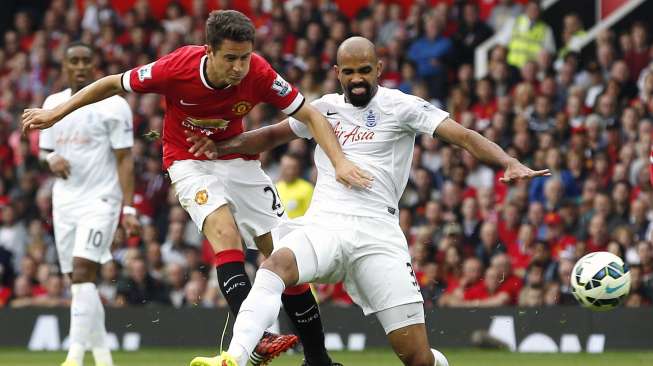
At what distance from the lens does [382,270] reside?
827cm

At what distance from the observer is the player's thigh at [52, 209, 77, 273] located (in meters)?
11.1

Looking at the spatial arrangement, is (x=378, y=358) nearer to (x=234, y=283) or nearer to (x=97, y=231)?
(x=97, y=231)

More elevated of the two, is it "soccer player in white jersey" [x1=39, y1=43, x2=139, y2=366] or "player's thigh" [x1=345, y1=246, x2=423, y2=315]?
"soccer player in white jersey" [x1=39, y1=43, x2=139, y2=366]

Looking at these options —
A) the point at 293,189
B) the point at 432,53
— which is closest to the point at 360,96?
the point at 293,189

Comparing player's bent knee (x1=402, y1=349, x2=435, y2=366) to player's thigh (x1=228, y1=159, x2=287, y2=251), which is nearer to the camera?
player's bent knee (x1=402, y1=349, x2=435, y2=366)

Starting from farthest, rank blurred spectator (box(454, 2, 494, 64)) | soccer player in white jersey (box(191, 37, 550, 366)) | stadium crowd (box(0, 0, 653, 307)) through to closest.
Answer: blurred spectator (box(454, 2, 494, 64)) → stadium crowd (box(0, 0, 653, 307)) → soccer player in white jersey (box(191, 37, 550, 366))

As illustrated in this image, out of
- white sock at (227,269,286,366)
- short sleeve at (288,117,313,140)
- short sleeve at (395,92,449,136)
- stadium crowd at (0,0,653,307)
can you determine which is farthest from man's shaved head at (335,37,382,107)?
stadium crowd at (0,0,653,307)

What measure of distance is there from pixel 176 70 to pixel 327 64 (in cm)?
916

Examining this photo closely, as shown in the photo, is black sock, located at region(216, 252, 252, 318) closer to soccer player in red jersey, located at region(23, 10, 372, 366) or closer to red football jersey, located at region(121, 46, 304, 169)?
soccer player in red jersey, located at region(23, 10, 372, 366)

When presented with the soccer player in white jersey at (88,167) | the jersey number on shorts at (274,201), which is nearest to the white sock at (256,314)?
the jersey number on shorts at (274,201)

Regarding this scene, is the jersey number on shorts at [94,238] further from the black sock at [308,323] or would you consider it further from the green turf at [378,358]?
the black sock at [308,323]

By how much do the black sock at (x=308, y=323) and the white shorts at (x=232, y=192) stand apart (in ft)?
1.93

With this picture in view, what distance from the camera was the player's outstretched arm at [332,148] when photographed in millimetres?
8289

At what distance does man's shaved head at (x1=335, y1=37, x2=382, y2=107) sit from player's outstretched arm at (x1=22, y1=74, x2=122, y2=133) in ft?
4.68
